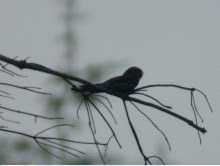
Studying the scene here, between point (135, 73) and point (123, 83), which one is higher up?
point (135, 73)

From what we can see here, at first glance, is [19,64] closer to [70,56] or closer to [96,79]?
[96,79]

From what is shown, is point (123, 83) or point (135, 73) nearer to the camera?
point (123, 83)

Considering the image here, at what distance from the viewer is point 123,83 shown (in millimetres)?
3072

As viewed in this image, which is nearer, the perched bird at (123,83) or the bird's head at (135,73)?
the perched bird at (123,83)

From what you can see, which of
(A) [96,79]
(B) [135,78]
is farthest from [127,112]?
(A) [96,79]

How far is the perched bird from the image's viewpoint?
223 centimetres

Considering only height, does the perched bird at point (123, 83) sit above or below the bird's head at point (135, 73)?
below

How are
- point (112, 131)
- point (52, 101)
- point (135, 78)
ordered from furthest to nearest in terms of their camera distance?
point (52, 101) < point (135, 78) < point (112, 131)

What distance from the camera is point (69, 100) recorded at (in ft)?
A: 28.3

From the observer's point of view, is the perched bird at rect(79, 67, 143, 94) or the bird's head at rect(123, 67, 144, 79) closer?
the perched bird at rect(79, 67, 143, 94)

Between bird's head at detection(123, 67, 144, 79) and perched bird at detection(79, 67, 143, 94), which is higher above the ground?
bird's head at detection(123, 67, 144, 79)

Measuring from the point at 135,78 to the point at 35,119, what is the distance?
6.78 feet

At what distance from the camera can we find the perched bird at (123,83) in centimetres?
223

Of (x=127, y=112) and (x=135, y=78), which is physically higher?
(x=135, y=78)
